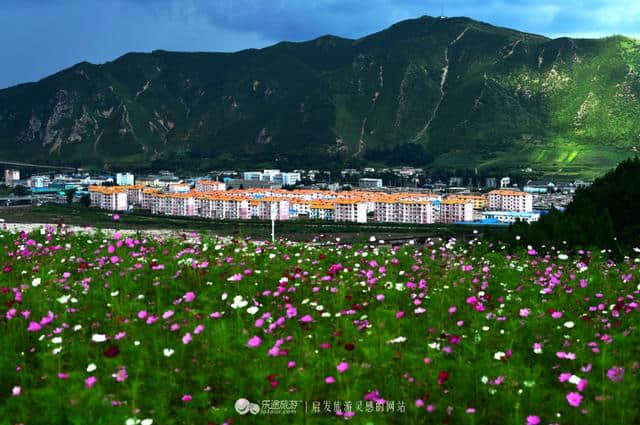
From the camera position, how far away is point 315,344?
18.4 feet

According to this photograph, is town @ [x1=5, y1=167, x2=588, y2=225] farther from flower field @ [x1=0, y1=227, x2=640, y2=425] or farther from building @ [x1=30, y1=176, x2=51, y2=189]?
flower field @ [x1=0, y1=227, x2=640, y2=425]

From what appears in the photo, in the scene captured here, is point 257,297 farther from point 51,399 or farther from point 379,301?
point 51,399

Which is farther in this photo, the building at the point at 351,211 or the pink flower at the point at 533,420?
the building at the point at 351,211

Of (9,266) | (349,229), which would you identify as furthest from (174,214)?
(9,266)

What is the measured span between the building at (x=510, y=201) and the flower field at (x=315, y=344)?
103871mm

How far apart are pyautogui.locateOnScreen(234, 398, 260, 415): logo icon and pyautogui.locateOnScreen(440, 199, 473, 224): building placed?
324 feet

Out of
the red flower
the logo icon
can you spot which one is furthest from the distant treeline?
the logo icon

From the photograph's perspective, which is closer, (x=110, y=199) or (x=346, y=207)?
(x=346, y=207)

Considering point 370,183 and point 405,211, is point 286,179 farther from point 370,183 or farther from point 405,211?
point 405,211

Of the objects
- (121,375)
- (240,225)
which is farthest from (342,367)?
(240,225)

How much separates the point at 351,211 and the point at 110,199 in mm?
50595

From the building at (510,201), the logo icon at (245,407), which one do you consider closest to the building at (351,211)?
the building at (510,201)

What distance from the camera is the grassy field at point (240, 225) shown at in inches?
3285

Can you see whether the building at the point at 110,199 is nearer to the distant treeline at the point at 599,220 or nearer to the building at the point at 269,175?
the building at the point at 269,175
